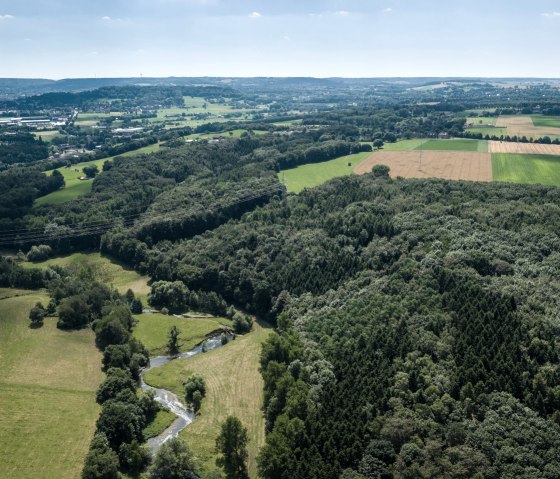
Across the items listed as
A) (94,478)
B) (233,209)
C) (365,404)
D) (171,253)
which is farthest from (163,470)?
(233,209)

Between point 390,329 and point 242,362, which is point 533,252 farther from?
point 242,362

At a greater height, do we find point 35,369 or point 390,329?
point 390,329

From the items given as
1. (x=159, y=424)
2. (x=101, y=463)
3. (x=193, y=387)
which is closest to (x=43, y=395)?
(x=159, y=424)

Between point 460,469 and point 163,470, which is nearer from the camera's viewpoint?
point 460,469

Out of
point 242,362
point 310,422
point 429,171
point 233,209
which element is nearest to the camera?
point 310,422

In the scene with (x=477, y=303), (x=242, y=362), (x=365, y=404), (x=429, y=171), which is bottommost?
(x=242, y=362)

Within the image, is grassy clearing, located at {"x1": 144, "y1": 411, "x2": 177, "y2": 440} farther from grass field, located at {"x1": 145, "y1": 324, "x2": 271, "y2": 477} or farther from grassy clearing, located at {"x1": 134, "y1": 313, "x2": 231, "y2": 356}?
grassy clearing, located at {"x1": 134, "y1": 313, "x2": 231, "y2": 356}
